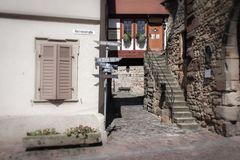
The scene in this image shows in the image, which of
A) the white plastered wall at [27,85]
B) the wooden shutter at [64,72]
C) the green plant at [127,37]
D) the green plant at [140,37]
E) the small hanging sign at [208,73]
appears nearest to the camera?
the white plastered wall at [27,85]

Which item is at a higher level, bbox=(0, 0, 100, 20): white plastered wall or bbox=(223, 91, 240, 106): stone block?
bbox=(0, 0, 100, 20): white plastered wall

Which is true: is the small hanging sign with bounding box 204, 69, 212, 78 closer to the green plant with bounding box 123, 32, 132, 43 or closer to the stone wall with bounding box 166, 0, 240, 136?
the stone wall with bounding box 166, 0, 240, 136

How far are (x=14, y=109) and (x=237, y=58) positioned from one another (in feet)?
20.6

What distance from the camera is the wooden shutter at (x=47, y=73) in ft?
27.5

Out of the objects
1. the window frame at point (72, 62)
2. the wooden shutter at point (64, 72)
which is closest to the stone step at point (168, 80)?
the window frame at point (72, 62)

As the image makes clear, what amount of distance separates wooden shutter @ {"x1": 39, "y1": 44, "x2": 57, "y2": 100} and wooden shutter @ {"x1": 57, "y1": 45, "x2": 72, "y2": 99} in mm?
131

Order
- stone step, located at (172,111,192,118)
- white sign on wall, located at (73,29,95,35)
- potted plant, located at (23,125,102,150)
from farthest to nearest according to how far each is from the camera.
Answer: stone step, located at (172,111,192,118)
white sign on wall, located at (73,29,95,35)
potted plant, located at (23,125,102,150)

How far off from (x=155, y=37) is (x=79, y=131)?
1293cm

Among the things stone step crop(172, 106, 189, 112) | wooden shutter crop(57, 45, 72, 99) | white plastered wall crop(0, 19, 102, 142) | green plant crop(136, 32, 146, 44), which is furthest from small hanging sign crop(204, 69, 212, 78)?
green plant crop(136, 32, 146, 44)

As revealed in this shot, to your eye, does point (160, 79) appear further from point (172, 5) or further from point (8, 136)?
point (8, 136)

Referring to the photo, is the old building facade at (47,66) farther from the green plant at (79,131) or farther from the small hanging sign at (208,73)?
the small hanging sign at (208,73)

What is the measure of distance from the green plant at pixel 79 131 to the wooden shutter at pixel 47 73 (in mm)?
1044

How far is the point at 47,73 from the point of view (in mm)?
8406

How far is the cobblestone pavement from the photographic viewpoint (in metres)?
7.05
